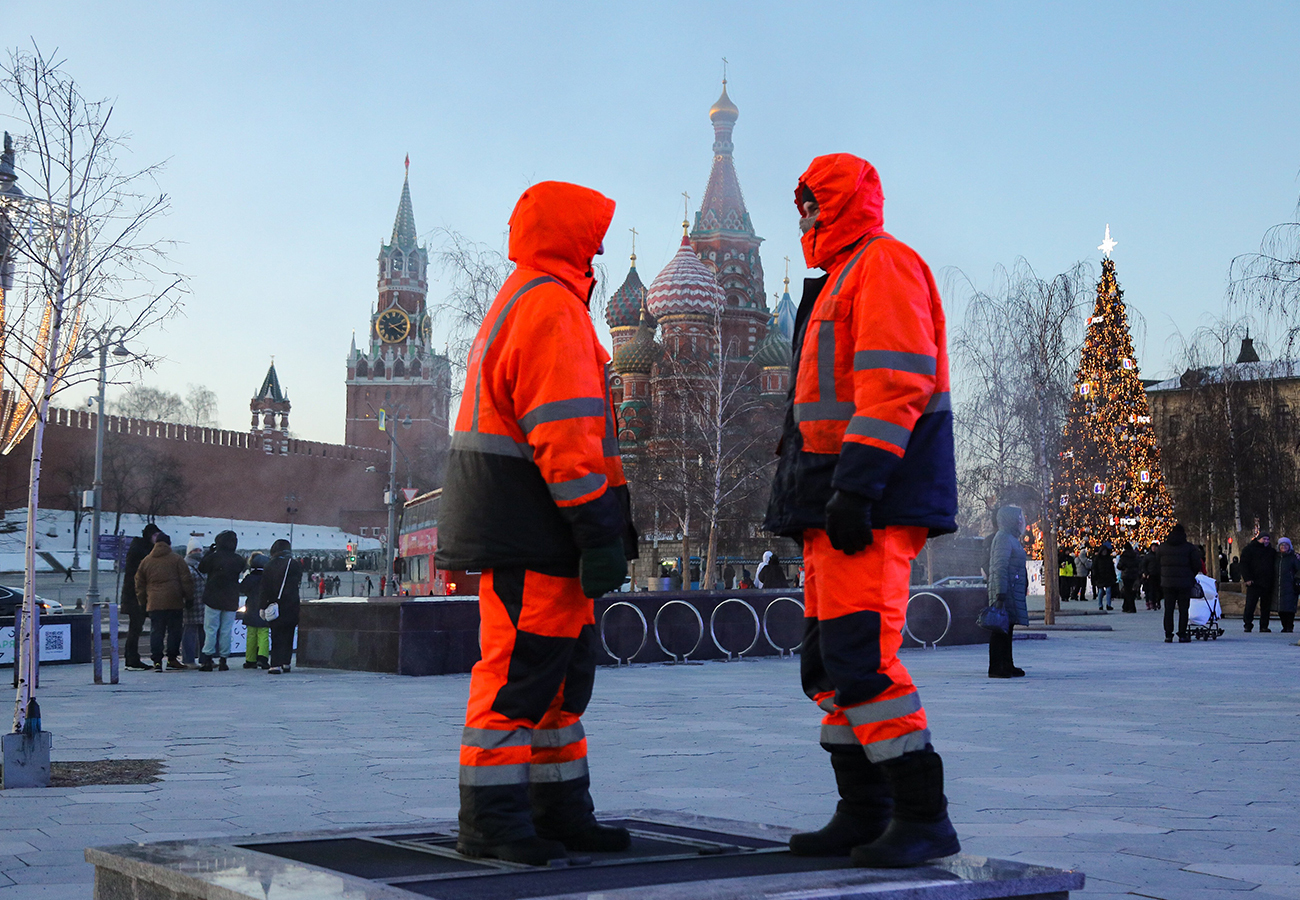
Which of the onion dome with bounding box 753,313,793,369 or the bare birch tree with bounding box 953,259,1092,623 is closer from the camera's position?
the bare birch tree with bounding box 953,259,1092,623

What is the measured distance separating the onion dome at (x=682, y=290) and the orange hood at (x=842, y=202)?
183 ft

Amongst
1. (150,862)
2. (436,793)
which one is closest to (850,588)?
(150,862)

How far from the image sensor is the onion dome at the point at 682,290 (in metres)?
59.9

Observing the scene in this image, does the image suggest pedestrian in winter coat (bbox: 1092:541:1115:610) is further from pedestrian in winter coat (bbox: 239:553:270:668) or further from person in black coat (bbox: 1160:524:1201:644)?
pedestrian in winter coat (bbox: 239:553:270:668)

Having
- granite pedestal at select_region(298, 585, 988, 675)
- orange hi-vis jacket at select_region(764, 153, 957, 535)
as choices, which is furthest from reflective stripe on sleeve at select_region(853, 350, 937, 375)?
granite pedestal at select_region(298, 585, 988, 675)

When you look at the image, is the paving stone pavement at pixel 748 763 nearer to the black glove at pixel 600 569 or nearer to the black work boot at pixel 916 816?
the black work boot at pixel 916 816

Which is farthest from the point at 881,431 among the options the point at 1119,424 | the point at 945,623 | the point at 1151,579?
the point at 1119,424

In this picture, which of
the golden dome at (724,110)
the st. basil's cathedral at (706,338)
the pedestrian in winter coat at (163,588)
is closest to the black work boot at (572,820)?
the pedestrian in winter coat at (163,588)

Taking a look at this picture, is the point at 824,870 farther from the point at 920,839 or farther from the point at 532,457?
the point at 532,457

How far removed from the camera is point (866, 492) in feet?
11.1

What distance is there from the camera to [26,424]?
35.7 feet

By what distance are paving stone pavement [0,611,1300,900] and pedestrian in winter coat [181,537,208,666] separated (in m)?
2.82

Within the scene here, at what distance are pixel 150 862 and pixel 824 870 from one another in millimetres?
1558

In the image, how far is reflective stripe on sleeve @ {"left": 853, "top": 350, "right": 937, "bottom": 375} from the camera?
11.6 ft
